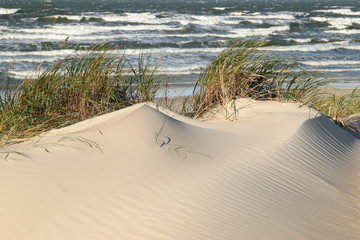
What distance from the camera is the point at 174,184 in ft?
11.2

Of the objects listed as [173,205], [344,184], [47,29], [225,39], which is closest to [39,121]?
[173,205]

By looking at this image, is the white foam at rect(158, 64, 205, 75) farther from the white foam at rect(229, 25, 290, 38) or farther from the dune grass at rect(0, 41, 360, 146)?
the white foam at rect(229, 25, 290, 38)

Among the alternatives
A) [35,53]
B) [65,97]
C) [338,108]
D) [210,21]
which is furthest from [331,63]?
[210,21]

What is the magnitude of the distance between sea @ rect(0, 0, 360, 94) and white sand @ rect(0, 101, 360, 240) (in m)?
6.15

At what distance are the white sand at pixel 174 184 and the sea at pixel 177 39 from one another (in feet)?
20.2

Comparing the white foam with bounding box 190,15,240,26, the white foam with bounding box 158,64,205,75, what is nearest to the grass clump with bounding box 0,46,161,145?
the white foam with bounding box 158,64,205,75

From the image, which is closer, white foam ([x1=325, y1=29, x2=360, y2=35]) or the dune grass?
the dune grass

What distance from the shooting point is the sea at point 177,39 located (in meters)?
14.3

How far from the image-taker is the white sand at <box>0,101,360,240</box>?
300 centimetres

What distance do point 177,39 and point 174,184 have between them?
17.5m

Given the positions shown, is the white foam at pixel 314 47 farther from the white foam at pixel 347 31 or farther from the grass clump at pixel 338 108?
the grass clump at pixel 338 108

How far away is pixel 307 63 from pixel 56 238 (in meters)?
13.7

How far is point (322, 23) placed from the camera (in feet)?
93.3

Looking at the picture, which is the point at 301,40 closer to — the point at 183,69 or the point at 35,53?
the point at 183,69
